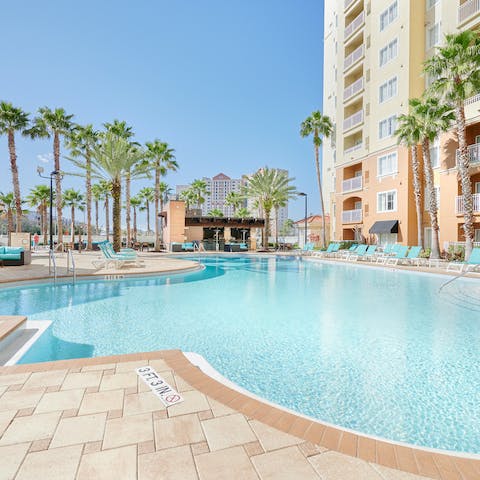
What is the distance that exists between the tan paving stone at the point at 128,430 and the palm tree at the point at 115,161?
1942cm

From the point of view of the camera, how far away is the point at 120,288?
1084 centimetres

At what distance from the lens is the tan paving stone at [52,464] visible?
193cm

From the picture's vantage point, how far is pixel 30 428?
95.0 inches

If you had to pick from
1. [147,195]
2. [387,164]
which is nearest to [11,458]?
[387,164]

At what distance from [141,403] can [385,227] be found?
970 inches

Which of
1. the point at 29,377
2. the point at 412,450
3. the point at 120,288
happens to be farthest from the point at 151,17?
the point at 412,450

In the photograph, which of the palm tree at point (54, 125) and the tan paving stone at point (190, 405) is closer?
the tan paving stone at point (190, 405)

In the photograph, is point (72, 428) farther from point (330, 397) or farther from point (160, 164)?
point (160, 164)

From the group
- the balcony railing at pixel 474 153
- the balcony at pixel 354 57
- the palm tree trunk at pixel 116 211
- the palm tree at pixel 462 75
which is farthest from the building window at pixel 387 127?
the palm tree trunk at pixel 116 211

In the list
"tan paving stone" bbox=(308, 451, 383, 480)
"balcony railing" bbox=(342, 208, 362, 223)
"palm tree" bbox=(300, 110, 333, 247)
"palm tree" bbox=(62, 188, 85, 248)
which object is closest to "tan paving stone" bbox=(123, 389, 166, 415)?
"tan paving stone" bbox=(308, 451, 383, 480)

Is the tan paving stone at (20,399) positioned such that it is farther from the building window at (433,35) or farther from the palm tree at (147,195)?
the palm tree at (147,195)

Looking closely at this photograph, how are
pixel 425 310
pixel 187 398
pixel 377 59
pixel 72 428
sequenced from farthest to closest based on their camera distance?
pixel 377 59, pixel 425 310, pixel 187 398, pixel 72 428

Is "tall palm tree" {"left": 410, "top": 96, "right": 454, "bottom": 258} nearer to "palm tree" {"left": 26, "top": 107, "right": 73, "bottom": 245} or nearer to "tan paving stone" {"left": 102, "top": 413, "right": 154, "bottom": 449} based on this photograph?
"tan paving stone" {"left": 102, "top": 413, "right": 154, "bottom": 449}

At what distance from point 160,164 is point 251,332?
3004 centimetres
